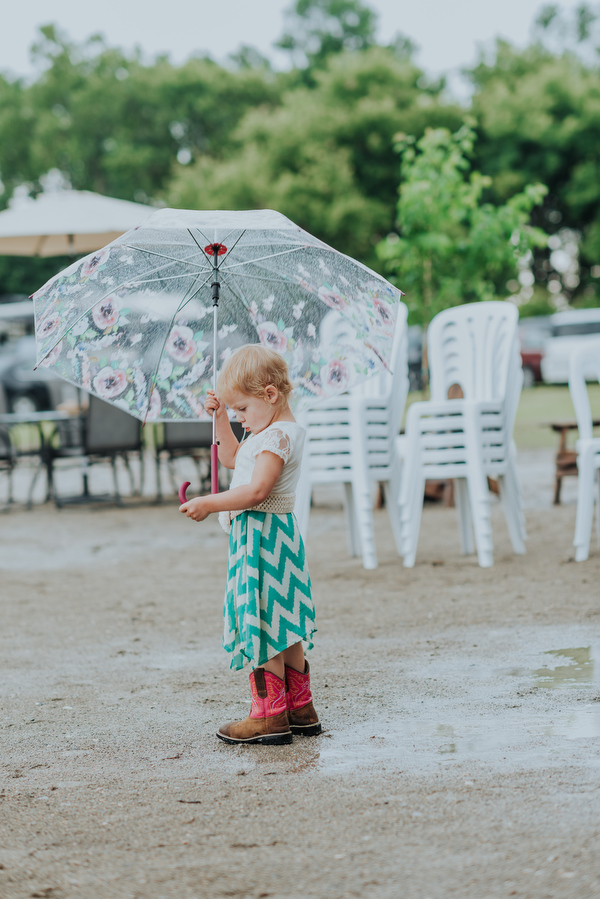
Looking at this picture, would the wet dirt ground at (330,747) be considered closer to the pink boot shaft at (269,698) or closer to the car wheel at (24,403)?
the pink boot shaft at (269,698)

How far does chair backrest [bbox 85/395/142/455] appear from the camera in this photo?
989 centimetres

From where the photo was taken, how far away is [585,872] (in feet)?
7.86

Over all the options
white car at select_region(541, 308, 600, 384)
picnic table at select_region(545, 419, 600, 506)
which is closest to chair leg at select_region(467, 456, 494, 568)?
picnic table at select_region(545, 419, 600, 506)

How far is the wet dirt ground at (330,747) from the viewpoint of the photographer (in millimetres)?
2506

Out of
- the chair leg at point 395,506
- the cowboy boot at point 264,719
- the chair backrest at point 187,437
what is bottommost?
the cowboy boot at point 264,719

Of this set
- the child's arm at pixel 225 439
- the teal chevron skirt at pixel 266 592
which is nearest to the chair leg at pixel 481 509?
the child's arm at pixel 225 439

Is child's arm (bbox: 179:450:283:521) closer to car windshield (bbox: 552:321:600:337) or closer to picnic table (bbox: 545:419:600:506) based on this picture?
picnic table (bbox: 545:419:600:506)

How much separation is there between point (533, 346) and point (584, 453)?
79.1 ft

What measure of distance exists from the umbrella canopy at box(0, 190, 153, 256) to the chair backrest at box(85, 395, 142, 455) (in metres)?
1.84

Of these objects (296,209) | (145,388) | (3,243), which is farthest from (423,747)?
(296,209)

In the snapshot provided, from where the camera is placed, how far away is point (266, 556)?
355 centimetres

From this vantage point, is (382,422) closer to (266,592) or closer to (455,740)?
(266,592)

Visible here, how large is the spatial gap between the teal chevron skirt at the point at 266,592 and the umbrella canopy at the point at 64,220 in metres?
7.01

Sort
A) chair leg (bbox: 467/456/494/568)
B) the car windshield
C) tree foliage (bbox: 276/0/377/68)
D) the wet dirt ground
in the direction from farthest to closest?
tree foliage (bbox: 276/0/377/68) → the car windshield → chair leg (bbox: 467/456/494/568) → the wet dirt ground
